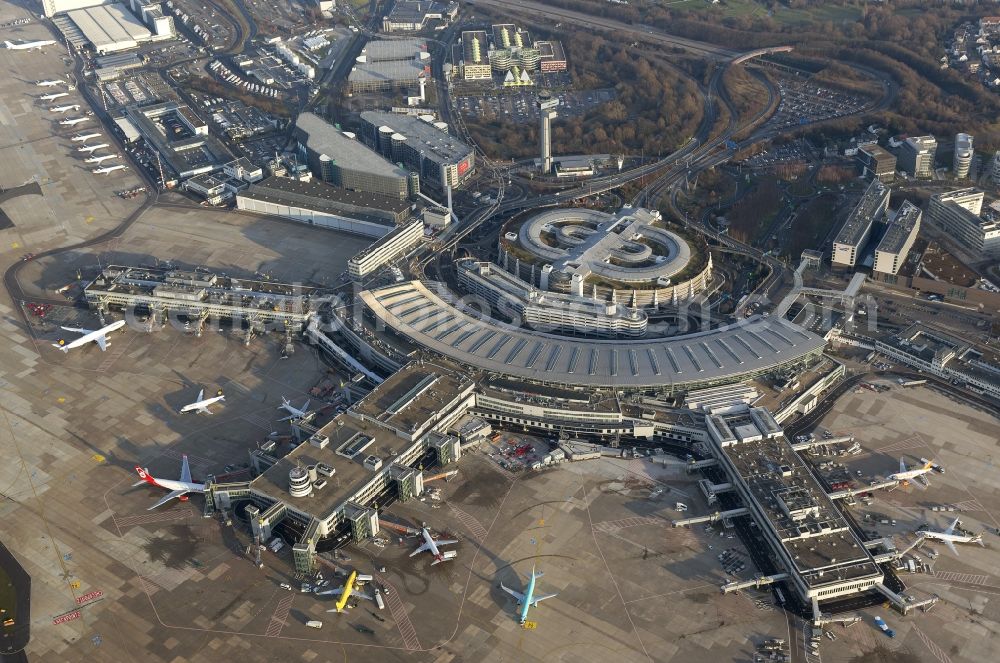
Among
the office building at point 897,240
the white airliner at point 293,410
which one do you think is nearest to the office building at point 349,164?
the white airliner at point 293,410

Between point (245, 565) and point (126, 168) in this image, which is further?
point (126, 168)

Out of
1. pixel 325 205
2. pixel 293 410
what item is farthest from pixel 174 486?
pixel 325 205

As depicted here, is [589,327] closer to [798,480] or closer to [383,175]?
[798,480]

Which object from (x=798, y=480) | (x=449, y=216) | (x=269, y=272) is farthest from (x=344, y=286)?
(x=798, y=480)

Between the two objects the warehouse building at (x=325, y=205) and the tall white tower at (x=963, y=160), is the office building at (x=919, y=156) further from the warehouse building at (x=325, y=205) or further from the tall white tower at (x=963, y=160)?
the warehouse building at (x=325, y=205)

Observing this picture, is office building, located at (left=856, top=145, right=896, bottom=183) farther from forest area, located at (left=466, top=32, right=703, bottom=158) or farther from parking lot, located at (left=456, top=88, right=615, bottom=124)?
parking lot, located at (left=456, top=88, right=615, bottom=124)

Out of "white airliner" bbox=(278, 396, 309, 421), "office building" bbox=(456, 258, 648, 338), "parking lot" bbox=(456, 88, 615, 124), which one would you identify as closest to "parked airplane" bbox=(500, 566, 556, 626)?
"white airliner" bbox=(278, 396, 309, 421)

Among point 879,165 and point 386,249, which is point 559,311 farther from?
point 879,165
